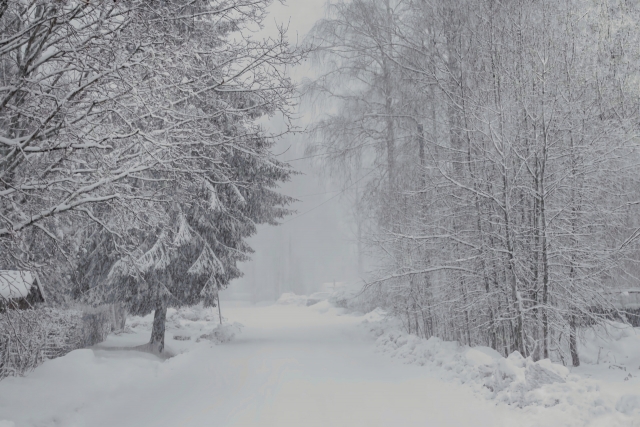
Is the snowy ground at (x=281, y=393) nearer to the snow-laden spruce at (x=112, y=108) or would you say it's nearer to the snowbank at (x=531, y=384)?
the snowbank at (x=531, y=384)

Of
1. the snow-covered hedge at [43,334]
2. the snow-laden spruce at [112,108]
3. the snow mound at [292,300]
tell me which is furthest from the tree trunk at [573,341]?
the snow mound at [292,300]

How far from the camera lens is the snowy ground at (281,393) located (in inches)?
199

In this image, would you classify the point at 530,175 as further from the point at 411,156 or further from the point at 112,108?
the point at 112,108

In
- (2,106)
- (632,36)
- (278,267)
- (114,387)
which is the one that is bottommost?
(278,267)

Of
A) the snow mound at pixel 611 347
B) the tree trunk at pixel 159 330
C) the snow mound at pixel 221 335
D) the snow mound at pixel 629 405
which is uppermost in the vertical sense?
the snow mound at pixel 629 405

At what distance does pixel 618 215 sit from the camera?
6996mm

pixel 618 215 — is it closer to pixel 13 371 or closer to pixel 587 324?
pixel 587 324

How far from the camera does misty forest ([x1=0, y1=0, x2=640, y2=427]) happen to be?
489 centimetres

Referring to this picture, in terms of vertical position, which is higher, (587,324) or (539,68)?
(539,68)

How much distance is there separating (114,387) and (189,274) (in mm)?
4438

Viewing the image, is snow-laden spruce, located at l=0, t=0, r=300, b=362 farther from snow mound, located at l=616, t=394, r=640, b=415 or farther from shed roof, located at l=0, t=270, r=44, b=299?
snow mound, located at l=616, t=394, r=640, b=415

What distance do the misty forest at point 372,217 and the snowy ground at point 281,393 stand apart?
45mm

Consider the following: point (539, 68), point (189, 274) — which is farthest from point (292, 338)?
point (539, 68)

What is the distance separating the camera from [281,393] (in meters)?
6.52
